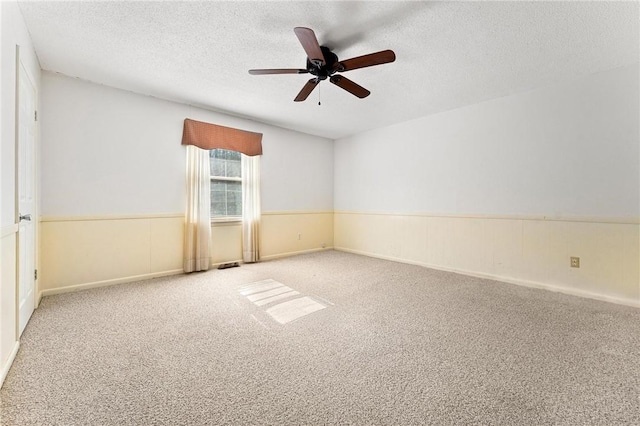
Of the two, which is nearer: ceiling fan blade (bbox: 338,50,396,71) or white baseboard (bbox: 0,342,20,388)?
white baseboard (bbox: 0,342,20,388)

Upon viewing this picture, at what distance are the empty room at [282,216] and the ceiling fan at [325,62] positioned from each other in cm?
2

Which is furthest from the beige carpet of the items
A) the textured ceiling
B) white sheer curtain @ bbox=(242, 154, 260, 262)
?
the textured ceiling

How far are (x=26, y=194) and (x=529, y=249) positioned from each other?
512 centimetres

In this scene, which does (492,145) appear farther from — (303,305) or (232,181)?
(232,181)

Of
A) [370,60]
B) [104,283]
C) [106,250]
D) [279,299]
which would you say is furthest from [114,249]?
[370,60]

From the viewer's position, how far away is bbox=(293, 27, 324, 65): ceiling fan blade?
1650 mm

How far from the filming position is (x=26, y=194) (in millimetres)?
2145

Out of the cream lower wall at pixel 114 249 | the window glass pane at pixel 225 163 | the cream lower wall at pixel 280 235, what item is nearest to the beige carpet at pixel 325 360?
the cream lower wall at pixel 114 249

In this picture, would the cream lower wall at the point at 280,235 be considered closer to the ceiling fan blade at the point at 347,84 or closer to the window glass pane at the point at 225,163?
the window glass pane at the point at 225,163

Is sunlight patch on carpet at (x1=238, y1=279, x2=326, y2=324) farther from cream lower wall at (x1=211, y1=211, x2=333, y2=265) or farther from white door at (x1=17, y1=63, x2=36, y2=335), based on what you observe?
white door at (x1=17, y1=63, x2=36, y2=335)

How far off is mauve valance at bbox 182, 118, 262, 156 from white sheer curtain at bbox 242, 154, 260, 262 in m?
0.16

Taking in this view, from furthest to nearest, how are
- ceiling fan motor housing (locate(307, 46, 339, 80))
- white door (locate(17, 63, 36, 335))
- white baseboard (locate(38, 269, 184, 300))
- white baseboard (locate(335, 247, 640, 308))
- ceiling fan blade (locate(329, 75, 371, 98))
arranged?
white baseboard (locate(38, 269, 184, 300)) < white baseboard (locate(335, 247, 640, 308)) < ceiling fan blade (locate(329, 75, 371, 98)) < ceiling fan motor housing (locate(307, 46, 339, 80)) < white door (locate(17, 63, 36, 335))

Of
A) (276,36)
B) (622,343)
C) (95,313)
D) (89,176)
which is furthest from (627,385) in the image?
(89,176)

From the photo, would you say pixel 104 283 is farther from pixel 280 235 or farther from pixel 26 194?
pixel 280 235
